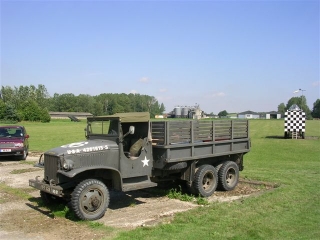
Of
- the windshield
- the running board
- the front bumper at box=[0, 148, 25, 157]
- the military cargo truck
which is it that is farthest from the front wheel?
the front bumper at box=[0, 148, 25, 157]

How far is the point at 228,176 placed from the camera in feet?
33.4

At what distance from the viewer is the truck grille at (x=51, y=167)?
23.7 ft

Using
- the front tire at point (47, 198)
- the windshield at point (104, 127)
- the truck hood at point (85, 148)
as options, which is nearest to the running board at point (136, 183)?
the truck hood at point (85, 148)

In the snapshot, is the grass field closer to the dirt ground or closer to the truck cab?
the dirt ground

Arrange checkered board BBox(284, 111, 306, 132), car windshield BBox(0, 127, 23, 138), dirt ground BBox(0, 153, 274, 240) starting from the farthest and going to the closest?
checkered board BBox(284, 111, 306, 132) → car windshield BBox(0, 127, 23, 138) → dirt ground BBox(0, 153, 274, 240)

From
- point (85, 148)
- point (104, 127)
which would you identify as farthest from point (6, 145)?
point (85, 148)

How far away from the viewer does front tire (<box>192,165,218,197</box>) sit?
29.5ft

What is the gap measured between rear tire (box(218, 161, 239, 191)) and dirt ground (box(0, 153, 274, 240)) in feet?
0.63

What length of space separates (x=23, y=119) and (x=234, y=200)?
8071 cm

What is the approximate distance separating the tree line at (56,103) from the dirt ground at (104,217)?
185ft

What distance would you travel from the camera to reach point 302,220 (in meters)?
6.91

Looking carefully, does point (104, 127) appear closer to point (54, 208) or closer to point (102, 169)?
point (102, 169)

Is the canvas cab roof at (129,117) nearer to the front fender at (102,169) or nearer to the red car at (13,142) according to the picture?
the front fender at (102,169)

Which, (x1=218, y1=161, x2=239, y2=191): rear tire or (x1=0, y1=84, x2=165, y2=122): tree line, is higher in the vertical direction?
(x1=0, y1=84, x2=165, y2=122): tree line
